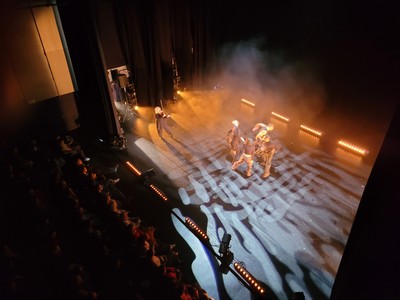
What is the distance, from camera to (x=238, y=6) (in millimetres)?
9539

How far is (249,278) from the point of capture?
4195 millimetres

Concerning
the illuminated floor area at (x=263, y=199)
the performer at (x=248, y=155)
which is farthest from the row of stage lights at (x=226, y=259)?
the performer at (x=248, y=155)

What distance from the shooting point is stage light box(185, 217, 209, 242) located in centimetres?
489

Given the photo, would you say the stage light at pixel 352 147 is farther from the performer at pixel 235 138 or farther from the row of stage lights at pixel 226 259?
the row of stage lights at pixel 226 259

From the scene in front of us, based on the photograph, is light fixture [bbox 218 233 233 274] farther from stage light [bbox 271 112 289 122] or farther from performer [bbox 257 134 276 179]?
stage light [bbox 271 112 289 122]

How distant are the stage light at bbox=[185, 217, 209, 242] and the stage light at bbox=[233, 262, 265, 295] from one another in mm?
719

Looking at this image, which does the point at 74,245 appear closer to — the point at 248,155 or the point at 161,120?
the point at 248,155

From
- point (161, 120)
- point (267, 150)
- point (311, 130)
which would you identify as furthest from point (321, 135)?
point (161, 120)

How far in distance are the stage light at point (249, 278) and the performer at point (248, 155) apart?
2.50 metres

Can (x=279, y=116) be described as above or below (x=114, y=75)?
below

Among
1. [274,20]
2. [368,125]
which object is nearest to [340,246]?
[368,125]

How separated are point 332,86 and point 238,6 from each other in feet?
14.3

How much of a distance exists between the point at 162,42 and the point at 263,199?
6.18 meters

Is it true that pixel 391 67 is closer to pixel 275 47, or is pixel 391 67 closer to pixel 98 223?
pixel 275 47
